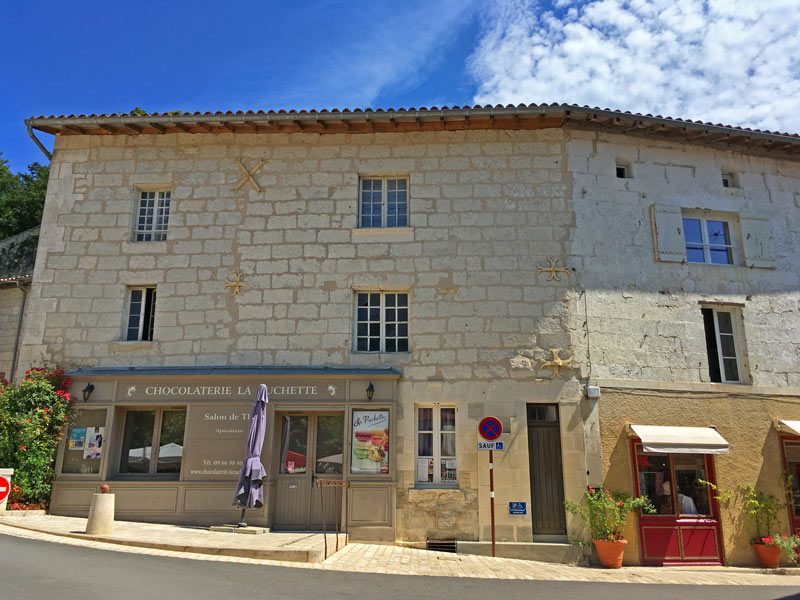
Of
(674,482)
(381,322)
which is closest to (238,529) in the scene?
(381,322)

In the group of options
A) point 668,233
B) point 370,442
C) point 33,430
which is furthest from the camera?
point 668,233

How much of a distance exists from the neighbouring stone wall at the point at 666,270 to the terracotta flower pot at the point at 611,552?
106 inches

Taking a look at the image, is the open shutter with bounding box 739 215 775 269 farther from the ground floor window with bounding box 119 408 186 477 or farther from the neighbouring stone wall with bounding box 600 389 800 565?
the ground floor window with bounding box 119 408 186 477

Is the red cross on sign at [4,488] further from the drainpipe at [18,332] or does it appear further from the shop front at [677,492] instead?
the shop front at [677,492]

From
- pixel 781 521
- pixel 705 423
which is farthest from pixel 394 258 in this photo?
pixel 781 521

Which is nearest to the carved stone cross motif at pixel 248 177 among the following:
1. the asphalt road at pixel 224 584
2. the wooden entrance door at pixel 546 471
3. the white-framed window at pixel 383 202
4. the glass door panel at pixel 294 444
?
the white-framed window at pixel 383 202

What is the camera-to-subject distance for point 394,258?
36.5 ft

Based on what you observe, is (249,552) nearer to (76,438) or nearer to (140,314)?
(76,438)

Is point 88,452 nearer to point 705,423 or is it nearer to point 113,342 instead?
point 113,342

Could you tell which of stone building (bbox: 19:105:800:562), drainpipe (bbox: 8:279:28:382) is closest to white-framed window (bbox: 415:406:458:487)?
stone building (bbox: 19:105:800:562)

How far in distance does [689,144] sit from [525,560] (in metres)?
8.41

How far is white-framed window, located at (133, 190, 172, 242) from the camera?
11.7 metres

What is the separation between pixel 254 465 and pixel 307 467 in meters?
1.17

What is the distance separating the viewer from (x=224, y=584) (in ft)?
20.4
